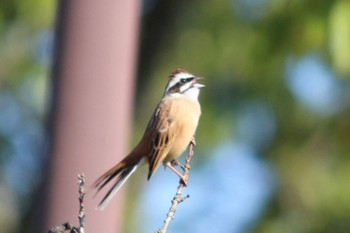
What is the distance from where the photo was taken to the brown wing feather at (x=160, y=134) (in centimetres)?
395

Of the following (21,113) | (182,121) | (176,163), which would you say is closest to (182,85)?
(182,121)

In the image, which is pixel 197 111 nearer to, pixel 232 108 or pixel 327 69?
pixel 327 69

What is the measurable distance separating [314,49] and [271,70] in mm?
1129

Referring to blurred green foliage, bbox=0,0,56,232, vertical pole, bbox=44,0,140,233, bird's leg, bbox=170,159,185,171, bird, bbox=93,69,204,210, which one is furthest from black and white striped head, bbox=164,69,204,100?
blurred green foliage, bbox=0,0,56,232

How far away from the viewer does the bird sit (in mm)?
3879

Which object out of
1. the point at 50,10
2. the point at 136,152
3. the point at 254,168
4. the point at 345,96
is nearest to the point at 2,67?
the point at 50,10

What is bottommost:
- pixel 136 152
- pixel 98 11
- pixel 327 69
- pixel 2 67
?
pixel 136 152

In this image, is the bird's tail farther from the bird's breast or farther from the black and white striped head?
the black and white striped head

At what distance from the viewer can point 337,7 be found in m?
6.31

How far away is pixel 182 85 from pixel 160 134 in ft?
0.59

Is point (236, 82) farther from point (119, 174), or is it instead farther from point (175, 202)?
point (175, 202)

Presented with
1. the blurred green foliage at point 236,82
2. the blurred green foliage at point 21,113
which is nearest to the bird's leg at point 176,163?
the blurred green foliage at point 236,82

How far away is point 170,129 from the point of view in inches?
159

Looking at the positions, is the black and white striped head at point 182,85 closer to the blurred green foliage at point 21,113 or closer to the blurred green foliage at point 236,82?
the blurred green foliage at point 236,82
